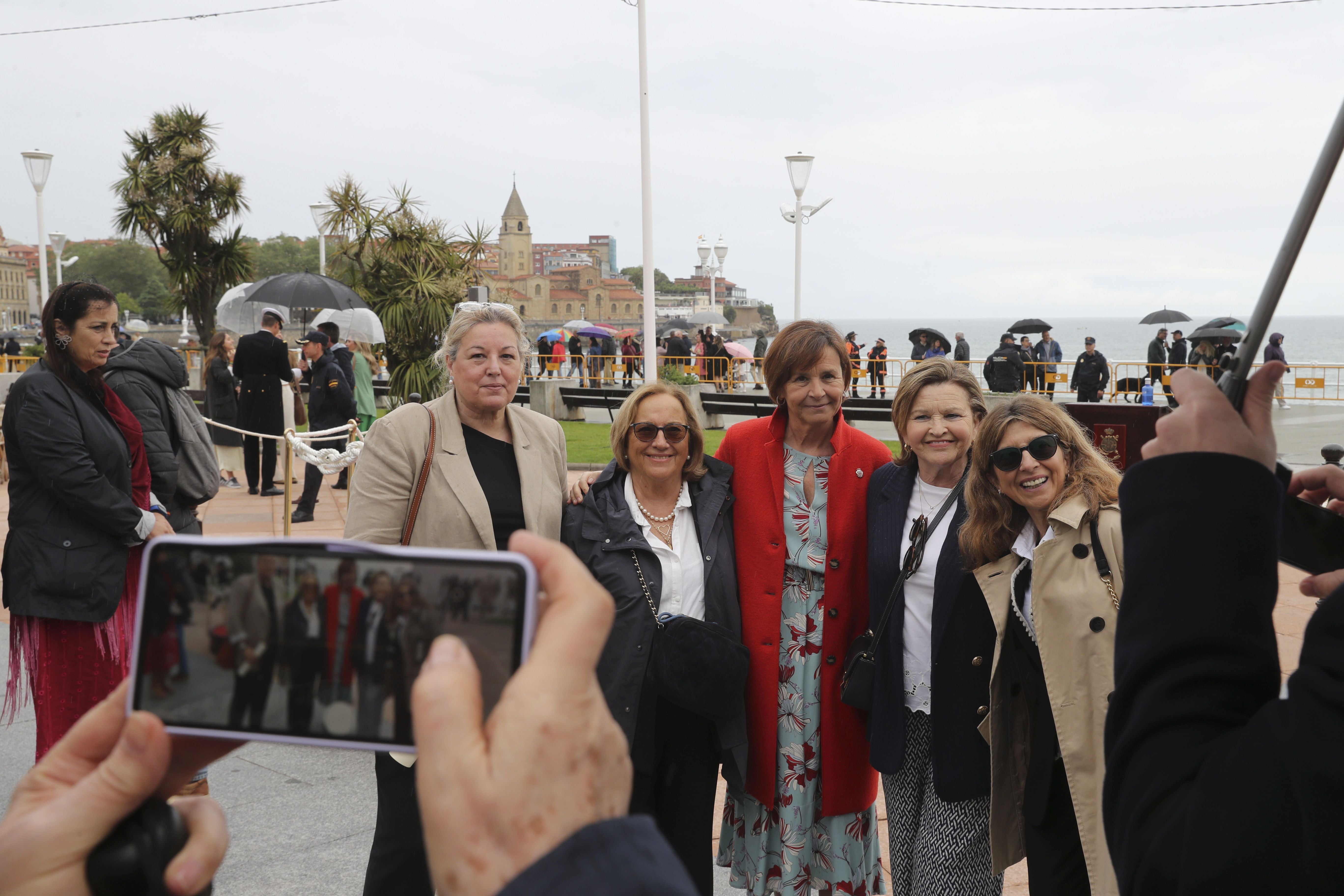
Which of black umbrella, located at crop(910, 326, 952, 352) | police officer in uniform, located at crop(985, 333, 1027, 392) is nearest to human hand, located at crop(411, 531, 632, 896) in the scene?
police officer in uniform, located at crop(985, 333, 1027, 392)

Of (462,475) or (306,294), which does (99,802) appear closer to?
(462,475)

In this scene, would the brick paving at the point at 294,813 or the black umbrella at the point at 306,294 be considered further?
the black umbrella at the point at 306,294

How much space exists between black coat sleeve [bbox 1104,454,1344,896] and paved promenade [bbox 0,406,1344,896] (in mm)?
1752

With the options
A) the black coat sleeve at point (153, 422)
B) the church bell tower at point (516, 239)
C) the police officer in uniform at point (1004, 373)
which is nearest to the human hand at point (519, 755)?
the black coat sleeve at point (153, 422)

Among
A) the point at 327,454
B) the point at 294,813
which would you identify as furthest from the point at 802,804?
the point at 327,454

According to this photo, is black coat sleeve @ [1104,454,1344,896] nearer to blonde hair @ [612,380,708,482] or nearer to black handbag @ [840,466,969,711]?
black handbag @ [840,466,969,711]

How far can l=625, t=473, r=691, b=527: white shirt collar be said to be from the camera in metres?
3.33

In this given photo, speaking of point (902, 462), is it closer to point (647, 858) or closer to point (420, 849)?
point (420, 849)

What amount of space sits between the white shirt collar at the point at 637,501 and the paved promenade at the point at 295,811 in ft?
3.98

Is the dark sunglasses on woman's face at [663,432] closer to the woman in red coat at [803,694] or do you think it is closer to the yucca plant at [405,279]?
the woman in red coat at [803,694]

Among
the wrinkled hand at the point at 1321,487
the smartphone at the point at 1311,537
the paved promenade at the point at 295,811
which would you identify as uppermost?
the wrinkled hand at the point at 1321,487

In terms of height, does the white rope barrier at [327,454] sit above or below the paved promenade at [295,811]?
above

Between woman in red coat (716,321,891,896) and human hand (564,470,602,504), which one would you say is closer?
woman in red coat (716,321,891,896)

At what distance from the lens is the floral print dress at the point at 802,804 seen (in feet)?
10.5
